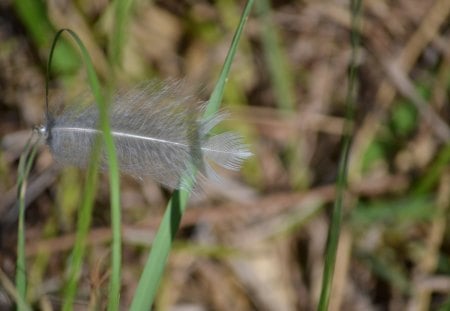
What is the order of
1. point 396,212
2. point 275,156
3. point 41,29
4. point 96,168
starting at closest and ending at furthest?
1. point 96,168
2. point 41,29
3. point 396,212
4. point 275,156

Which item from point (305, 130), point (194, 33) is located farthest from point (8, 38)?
point (305, 130)

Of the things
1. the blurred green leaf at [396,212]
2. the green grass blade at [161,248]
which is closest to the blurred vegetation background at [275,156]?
the blurred green leaf at [396,212]

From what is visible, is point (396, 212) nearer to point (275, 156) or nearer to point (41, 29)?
point (275, 156)

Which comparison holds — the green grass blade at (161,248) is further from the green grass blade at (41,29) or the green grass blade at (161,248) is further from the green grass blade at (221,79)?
the green grass blade at (41,29)

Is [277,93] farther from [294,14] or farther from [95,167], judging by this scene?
[95,167]

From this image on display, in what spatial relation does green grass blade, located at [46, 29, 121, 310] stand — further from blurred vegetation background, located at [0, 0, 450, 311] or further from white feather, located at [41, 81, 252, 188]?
blurred vegetation background, located at [0, 0, 450, 311]

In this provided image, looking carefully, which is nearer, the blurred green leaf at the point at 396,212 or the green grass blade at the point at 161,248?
the green grass blade at the point at 161,248

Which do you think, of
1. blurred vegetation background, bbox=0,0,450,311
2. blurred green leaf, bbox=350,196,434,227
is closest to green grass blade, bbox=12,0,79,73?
blurred vegetation background, bbox=0,0,450,311

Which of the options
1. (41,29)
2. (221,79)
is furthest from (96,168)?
(41,29)
